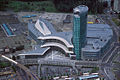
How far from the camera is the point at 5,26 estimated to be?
9244 cm

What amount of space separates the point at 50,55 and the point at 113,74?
66.0ft

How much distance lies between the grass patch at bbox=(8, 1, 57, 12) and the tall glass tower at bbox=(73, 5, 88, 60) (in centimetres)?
5164

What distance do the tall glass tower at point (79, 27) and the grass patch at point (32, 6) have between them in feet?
169

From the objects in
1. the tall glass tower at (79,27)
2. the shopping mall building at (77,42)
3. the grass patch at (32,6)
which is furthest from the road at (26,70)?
the grass patch at (32,6)

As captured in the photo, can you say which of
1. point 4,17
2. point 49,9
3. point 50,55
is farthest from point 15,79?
point 49,9

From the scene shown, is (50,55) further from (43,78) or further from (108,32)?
(108,32)

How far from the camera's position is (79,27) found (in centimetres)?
6394

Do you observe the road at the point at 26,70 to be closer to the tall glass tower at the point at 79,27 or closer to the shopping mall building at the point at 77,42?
the shopping mall building at the point at 77,42

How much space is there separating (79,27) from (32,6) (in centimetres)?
6101

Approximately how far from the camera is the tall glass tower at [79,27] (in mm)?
62881

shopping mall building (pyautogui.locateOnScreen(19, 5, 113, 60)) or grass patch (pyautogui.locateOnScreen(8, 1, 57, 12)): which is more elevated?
grass patch (pyautogui.locateOnScreen(8, 1, 57, 12))

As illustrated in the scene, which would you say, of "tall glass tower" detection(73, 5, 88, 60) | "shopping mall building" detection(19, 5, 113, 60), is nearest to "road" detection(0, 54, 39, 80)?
"shopping mall building" detection(19, 5, 113, 60)

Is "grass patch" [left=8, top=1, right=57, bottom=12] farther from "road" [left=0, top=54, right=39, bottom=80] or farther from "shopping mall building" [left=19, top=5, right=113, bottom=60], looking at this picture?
"road" [left=0, top=54, right=39, bottom=80]

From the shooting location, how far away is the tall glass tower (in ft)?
206
